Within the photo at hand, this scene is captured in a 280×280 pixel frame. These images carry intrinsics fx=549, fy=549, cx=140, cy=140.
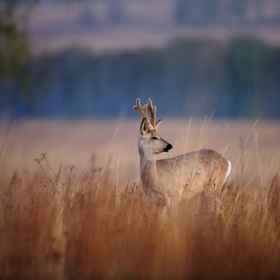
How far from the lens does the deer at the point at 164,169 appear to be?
6395mm

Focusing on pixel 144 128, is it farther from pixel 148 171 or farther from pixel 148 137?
pixel 148 171

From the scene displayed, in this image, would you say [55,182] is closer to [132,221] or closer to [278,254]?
[132,221]

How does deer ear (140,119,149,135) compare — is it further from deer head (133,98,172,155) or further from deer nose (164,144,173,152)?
deer nose (164,144,173,152)

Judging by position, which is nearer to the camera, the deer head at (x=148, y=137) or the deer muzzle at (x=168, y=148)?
the deer muzzle at (x=168, y=148)

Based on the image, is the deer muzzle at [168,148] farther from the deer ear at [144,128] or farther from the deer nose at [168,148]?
the deer ear at [144,128]

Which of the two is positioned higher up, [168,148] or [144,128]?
[144,128]

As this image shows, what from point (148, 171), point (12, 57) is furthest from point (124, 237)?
point (12, 57)

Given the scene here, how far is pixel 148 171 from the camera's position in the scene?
6.43 m

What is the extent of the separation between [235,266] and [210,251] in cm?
22

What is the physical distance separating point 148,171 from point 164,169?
245mm

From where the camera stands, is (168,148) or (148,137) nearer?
(168,148)

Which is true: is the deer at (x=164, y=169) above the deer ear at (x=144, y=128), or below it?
below

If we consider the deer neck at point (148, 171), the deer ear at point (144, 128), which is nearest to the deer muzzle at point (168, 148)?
the deer neck at point (148, 171)

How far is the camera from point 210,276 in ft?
14.0
